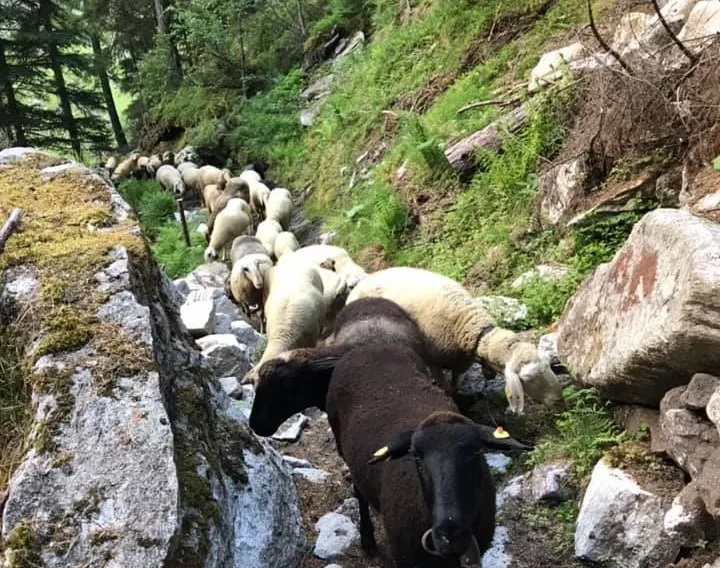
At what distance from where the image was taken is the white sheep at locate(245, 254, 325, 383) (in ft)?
26.5

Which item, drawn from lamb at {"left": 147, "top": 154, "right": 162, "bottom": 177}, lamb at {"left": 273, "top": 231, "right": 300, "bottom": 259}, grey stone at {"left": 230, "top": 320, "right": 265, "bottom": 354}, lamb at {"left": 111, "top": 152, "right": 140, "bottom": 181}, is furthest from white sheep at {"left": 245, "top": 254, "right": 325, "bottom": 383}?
lamb at {"left": 111, "top": 152, "right": 140, "bottom": 181}

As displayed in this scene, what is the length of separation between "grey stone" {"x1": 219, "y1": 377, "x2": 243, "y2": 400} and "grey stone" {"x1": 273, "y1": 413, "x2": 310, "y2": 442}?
0.61 meters

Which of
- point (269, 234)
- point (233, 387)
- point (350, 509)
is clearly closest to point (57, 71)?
point (269, 234)

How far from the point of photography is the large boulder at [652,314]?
3.97 meters

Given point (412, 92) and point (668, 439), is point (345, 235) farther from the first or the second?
point (668, 439)

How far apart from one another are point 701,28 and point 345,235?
6.51 metres

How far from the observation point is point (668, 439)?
14.3 feet

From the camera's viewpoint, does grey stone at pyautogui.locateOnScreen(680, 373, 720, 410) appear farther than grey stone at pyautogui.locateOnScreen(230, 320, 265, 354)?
No

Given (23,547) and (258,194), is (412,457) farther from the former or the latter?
(258,194)

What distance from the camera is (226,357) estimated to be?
789cm

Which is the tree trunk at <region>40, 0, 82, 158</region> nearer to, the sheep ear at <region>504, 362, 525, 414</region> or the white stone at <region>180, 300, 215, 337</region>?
the white stone at <region>180, 300, 215, 337</region>

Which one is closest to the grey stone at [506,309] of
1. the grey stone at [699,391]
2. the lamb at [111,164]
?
the grey stone at [699,391]

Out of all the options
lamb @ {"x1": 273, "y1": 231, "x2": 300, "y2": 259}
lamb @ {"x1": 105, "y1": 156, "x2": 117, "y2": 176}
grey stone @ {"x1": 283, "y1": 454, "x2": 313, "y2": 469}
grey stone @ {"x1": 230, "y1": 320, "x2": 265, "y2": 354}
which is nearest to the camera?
grey stone @ {"x1": 283, "y1": 454, "x2": 313, "y2": 469}

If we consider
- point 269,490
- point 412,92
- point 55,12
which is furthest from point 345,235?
point 55,12
